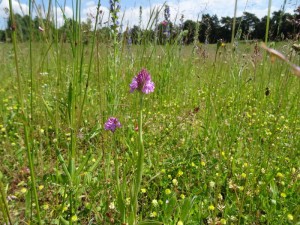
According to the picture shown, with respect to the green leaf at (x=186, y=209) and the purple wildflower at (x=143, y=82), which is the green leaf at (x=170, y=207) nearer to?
the green leaf at (x=186, y=209)

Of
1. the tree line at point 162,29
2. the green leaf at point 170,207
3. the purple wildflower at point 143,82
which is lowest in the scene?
the green leaf at point 170,207

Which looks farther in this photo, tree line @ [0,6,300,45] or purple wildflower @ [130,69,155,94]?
tree line @ [0,6,300,45]

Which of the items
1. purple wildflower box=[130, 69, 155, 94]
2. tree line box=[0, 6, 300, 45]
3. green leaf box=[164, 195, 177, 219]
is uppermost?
tree line box=[0, 6, 300, 45]

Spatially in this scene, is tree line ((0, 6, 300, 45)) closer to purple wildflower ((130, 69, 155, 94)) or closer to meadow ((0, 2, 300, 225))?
meadow ((0, 2, 300, 225))

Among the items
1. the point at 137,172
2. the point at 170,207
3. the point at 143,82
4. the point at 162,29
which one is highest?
the point at 162,29

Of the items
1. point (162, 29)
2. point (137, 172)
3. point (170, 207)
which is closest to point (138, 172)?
point (137, 172)

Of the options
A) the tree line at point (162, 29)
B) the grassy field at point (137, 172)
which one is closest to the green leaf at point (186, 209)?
the grassy field at point (137, 172)

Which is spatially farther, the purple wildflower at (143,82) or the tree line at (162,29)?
the tree line at (162,29)

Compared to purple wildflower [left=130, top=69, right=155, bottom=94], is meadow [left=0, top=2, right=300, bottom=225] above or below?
below

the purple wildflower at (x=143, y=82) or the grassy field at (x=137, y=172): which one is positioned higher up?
the purple wildflower at (x=143, y=82)

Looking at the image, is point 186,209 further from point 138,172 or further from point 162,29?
point 162,29

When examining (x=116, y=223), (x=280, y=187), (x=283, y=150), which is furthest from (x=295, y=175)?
(x=116, y=223)

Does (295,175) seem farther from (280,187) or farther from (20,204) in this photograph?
(20,204)

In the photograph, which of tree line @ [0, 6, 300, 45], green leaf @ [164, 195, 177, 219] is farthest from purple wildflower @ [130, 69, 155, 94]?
green leaf @ [164, 195, 177, 219]
